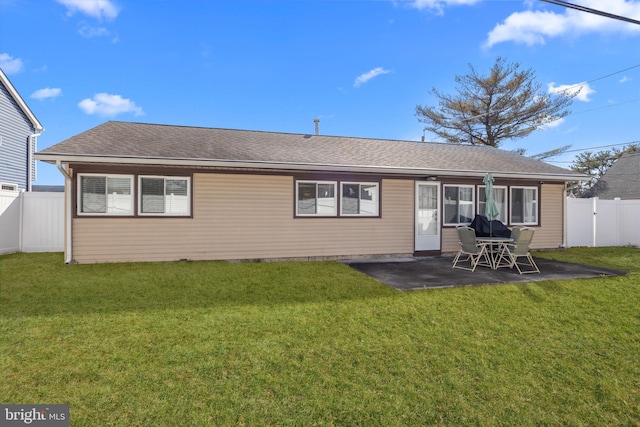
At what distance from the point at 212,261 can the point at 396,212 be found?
518 centimetres

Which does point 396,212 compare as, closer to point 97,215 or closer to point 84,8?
point 97,215

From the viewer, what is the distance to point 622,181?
19828mm

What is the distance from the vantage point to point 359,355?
10.1ft

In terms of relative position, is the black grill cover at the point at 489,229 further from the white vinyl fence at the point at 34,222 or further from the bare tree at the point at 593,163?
the bare tree at the point at 593,163

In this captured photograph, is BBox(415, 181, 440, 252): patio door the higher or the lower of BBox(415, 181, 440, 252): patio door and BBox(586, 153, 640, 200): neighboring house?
the lower

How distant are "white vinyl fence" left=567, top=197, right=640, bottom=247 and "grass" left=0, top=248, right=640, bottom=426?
6.75m

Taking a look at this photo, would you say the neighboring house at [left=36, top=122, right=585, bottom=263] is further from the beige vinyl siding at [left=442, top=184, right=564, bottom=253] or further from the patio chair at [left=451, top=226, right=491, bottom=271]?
the patio chair at [left=451, top=226, right=491, bottom=271]

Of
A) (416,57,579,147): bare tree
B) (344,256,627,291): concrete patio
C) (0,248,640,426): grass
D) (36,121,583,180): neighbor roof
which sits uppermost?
(416,57,579,147): bare tree

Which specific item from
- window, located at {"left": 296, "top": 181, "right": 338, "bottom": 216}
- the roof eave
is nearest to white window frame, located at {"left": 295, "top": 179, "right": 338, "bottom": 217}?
window, located at {"left": 296, "top": 181, "right": 338, "bottom": 216}

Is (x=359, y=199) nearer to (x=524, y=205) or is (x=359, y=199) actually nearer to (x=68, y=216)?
(x=524, y=205)

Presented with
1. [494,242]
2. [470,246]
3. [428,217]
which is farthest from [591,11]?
[428,217]

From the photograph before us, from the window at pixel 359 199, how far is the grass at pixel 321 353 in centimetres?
358

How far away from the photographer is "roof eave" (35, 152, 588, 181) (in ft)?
22.5

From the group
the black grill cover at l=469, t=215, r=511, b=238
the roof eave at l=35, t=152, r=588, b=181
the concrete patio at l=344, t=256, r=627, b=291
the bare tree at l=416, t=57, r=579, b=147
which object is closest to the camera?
the concrete patio at l=344, t=256, r=627, b=291
